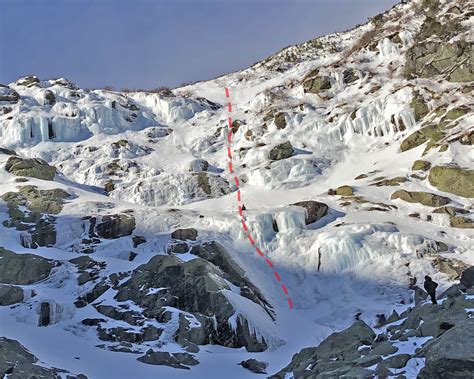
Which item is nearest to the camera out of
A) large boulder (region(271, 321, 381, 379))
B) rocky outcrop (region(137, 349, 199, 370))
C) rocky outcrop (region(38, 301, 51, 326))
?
large boulder (region(271, 321, 381, 379))

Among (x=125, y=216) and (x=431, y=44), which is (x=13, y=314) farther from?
(x=431, y=44)

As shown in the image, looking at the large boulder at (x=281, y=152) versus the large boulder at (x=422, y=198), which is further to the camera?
the large boulder at (x=281, y=152)

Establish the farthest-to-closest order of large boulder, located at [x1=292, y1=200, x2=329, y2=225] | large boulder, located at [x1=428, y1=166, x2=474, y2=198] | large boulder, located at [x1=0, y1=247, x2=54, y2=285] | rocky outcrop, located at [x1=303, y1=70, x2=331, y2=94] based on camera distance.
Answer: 1. rocky outcrop, located at [x1=303, y1=70, x2=331, y2=94]
2. large boulder, located at [x1=428, y1=166, x2=474, y2=198]
3. large boulder, located at [x1=292, y1=200, x2=329, y2=225]
4. large boulder, located at [x1=0, y1=247, x2=54, y2=285]

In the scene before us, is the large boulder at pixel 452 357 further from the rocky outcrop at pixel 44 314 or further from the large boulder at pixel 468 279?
the rocky outcrop at pixel 44 314

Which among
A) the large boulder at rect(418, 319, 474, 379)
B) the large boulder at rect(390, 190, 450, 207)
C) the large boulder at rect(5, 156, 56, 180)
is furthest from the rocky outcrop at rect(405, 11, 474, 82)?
the large boulder at rect(418, 319, 474, 379)

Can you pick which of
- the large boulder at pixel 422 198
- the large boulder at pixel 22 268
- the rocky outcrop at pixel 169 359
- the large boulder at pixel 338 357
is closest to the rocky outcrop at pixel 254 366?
the rocky outcrop at pixel 169 359

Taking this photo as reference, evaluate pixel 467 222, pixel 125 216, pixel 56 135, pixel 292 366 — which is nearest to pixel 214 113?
pixel 56 135

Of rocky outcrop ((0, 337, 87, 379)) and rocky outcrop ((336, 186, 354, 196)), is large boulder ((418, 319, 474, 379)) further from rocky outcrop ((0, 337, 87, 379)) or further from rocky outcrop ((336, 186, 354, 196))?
rocky outcrop ((336, 186, 354, 196))

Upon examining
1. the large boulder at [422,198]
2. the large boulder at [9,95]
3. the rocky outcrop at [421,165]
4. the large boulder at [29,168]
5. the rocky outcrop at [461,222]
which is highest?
the large boulder at [9,95]
